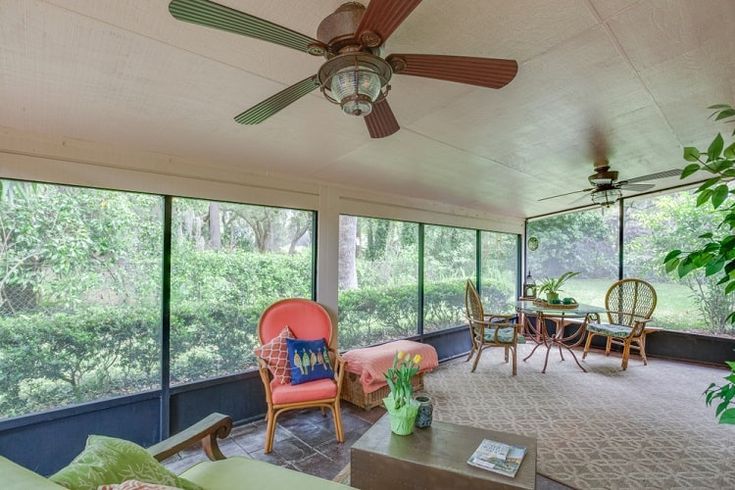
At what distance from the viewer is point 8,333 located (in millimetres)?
2195

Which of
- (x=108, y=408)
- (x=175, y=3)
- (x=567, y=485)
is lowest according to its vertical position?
(x=567, y=485)

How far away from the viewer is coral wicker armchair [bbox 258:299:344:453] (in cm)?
264

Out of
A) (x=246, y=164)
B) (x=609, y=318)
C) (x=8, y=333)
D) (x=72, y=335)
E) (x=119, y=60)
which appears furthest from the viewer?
(x=609, y=318)

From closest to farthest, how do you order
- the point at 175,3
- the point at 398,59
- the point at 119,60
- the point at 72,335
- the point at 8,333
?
the point at 175,3
the point at 398,59
the point at 119,60
the point at 8,333
the point at 72,335

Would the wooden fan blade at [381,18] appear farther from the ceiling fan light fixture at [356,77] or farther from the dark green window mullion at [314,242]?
the dark green window mullion at [314,242]

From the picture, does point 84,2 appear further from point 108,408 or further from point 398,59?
point 108,408

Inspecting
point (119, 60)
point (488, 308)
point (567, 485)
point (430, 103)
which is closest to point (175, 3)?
point (119, 60)

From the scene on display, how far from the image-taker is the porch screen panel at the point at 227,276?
292 cm

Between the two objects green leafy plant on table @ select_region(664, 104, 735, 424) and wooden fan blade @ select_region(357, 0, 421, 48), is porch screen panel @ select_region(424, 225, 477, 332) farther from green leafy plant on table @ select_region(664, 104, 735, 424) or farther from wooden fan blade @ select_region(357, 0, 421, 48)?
wooden fan blade @ select_region(357, 0, 421, 48)

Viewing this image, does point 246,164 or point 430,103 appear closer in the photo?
point 430,103

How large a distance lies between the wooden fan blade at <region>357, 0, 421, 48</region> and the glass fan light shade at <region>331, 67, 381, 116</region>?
10 centimetres

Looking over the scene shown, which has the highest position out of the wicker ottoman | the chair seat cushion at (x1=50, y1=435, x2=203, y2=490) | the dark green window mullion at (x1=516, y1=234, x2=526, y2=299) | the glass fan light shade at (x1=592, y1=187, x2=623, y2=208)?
the glass fan light shade at (x1=592, y1=187, x2=623, y2=208)

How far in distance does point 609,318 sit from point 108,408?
6.09 m

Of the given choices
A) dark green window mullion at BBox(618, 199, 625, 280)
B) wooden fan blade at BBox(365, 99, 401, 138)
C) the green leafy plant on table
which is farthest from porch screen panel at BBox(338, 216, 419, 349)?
dark green window mullion at BBox(618, 199, 625, 280)
